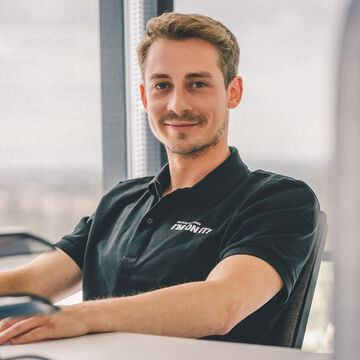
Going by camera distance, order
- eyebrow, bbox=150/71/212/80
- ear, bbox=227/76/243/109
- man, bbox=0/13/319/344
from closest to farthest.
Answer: man, bbox=0/13/319/344
eyebrow, bbox=150/71/212/80
ear, bbox=227/76/243/109

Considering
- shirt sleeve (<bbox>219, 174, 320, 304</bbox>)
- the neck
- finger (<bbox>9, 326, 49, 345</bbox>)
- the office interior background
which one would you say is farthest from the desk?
the office interior background

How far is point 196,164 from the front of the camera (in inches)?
54.2

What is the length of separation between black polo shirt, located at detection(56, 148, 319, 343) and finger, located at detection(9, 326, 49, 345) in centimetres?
42

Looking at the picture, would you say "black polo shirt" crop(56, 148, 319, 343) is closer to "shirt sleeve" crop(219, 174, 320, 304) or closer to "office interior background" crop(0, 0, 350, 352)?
"shirt sleeve" crop(219, 174, 320, 304)

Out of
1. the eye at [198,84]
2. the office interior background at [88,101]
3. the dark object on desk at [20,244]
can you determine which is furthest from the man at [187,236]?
the office interior background at [88,101]

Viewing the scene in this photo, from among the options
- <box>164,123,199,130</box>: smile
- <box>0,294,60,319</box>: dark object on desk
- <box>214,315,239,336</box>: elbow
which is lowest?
<box>214,315,239,336</box>: elbow

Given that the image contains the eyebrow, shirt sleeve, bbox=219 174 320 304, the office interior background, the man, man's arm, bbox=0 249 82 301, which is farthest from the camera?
the office interior background

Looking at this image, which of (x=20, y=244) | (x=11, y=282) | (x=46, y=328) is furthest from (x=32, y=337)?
(x=11, y=282)

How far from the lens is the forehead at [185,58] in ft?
4.41

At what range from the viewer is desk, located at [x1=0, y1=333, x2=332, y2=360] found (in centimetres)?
67

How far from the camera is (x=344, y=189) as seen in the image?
0.24m

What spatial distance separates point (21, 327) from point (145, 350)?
199 millimetres

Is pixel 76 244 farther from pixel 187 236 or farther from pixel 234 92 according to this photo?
pixel 234 92

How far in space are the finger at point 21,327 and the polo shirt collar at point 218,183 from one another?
1.85 feet
